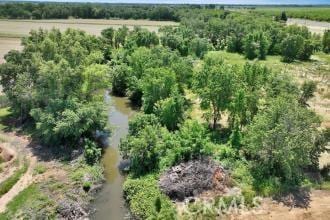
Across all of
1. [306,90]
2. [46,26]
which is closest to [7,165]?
[306,90]

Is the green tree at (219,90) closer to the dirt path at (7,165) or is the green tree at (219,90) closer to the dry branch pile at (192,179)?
the dry branch pile at (192,179)

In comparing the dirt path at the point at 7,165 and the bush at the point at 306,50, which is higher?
the bush at the point at 306,50

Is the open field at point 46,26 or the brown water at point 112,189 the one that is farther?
the open field at point 46,26

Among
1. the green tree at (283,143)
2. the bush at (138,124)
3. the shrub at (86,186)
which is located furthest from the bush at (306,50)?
the shrub at (86,186)

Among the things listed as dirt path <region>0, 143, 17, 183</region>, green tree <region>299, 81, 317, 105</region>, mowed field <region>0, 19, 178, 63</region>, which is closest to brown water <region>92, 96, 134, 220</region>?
dirt path <region>0, 143, 17, 183</region>

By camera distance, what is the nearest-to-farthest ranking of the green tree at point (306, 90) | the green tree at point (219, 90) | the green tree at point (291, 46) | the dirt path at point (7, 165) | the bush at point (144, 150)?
the bush at point (144, 150)
the dirt path at point (7, 165)
the green tree at point (219, 90)
the green tree at point (306, 90)
the green tree at point (291, 46)
